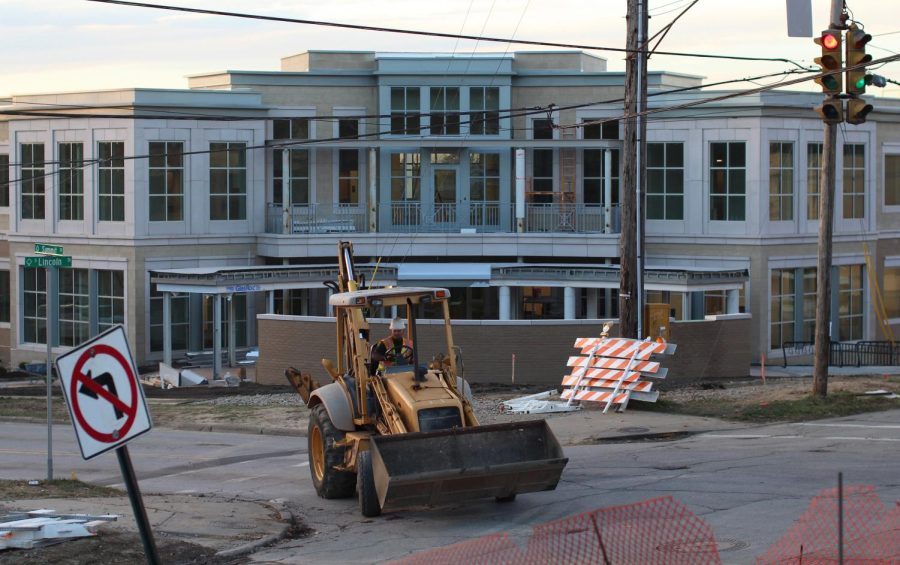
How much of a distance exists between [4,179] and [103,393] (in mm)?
36840

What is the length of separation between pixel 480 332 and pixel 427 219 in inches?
478

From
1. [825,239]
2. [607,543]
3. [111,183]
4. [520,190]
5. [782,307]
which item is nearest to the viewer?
[607,543]

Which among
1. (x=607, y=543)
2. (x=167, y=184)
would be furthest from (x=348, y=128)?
(x=607, y=543)

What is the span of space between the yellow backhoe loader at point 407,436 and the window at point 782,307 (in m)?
23.9

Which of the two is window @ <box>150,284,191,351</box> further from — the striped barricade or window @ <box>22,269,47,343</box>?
the striped barricade

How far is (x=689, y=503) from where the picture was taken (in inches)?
555

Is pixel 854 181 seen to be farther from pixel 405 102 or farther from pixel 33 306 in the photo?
pixel 33 306

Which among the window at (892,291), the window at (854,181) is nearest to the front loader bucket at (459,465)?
the window at (854,181)

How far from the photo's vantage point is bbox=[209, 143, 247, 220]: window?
39.2m

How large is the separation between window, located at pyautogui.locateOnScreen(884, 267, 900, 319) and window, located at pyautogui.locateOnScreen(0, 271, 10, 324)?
30347 mm

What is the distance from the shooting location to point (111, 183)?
1507 inches

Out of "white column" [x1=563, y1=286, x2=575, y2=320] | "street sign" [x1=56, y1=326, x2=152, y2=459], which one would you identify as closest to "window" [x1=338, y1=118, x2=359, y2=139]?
"white column" [x1=563, y1=286, x2=575, y2=320]

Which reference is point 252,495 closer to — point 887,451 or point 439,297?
point 439,297

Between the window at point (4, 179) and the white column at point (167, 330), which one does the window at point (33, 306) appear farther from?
the white column at point (167, 330)
